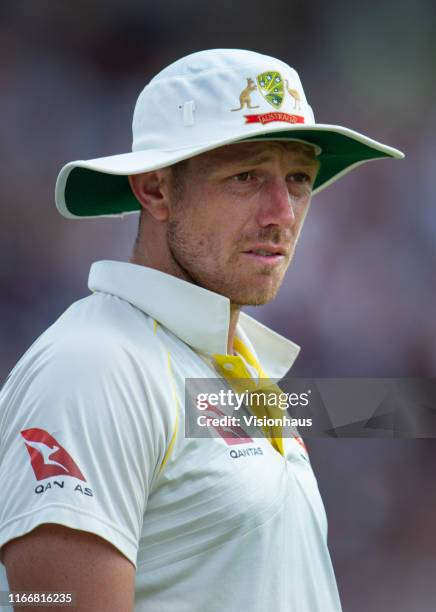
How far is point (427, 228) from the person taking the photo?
457cm

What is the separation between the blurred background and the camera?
4.09m

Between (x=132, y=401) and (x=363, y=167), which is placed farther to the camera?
(x=363, y=167)

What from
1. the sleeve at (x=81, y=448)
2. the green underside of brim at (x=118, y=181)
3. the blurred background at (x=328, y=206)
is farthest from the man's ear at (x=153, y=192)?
the blurred background at (x=328, y=206)

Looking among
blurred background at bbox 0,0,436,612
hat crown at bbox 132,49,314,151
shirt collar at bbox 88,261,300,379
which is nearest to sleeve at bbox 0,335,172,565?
shirt collar at bbox 88,261,300,379

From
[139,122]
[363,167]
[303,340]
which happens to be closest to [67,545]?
[139,122]

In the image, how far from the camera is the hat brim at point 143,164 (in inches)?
59.6

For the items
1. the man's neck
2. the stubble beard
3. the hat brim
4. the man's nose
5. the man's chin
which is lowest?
the man's neck

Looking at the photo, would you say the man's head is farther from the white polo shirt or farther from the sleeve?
the sleeve

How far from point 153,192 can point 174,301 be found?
228 mm

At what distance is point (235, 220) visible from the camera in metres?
1.58

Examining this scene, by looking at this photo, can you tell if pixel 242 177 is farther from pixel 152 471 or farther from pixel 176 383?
pixel 152 471

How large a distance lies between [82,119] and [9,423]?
3.21 metres

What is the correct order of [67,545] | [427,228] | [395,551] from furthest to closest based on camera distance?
[427,228], [395,551], [67,545]

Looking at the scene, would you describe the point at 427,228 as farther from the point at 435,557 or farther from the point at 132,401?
the point at 132,401
